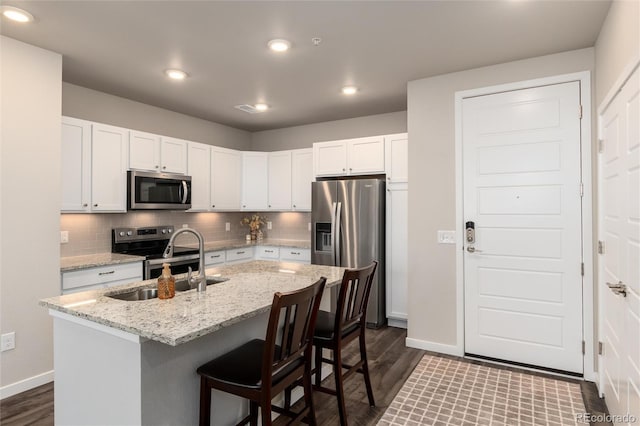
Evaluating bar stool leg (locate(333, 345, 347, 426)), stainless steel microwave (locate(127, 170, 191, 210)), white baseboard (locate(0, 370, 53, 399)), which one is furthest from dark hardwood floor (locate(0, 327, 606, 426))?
stainless steel microwave (locate(127, 170, 191, 210))

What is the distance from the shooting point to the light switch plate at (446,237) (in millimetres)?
3404

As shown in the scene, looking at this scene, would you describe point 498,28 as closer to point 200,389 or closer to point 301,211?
point 200,389

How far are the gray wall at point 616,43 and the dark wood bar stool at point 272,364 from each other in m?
1.96

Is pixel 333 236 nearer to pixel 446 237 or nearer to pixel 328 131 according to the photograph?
pixel 446 237

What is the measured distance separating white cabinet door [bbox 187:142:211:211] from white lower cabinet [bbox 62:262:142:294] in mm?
1223

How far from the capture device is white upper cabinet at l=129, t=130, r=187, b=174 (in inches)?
153

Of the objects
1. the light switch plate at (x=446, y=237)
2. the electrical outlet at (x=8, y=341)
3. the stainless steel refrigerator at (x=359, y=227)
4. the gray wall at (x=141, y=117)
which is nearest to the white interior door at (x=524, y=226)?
the light switch plate at (x=446, y=237)

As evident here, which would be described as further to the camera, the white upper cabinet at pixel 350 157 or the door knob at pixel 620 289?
the white upper cabinet at pixel 350 157

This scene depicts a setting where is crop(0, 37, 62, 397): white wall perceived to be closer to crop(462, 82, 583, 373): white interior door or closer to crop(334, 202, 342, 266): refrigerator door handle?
crop(334, 202, 342, 266): refrigerator door handle

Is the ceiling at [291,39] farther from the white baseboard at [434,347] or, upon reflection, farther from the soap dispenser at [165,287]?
the white baseboard at [434,347]

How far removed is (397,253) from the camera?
4.23m

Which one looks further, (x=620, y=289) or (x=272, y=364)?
(x=620, y=289)

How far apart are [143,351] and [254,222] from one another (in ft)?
13.7

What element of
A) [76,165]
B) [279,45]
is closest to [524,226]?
[279,45]
